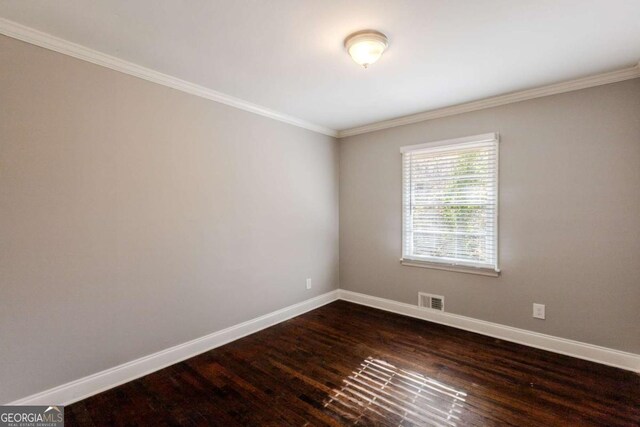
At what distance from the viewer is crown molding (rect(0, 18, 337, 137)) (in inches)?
74.1

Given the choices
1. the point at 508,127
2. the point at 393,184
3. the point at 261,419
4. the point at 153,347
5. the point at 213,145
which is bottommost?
the point at 261,419

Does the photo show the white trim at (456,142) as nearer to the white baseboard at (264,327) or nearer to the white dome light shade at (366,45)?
the white dome light shade at (366,45)

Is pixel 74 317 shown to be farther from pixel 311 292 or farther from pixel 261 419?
pixel 311 292

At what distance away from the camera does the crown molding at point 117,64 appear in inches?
74.1

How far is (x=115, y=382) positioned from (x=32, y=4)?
2.55 meters

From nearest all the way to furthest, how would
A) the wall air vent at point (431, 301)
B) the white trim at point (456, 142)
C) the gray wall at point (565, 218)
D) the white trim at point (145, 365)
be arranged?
the white trim at point (145, 365) < the gray wall at point (565, 218) < the white trim at point (456, 142) < the wall air vent at point (431, 301)

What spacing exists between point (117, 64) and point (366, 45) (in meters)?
1.90

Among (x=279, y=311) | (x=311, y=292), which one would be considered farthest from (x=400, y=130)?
(x=279, y=311)

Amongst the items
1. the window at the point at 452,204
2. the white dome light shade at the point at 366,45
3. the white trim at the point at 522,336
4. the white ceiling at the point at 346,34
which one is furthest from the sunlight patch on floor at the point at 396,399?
the white ceiling at the point at 346,34

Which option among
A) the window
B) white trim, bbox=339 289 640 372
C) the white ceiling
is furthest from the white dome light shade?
white trim, bbox=339 289 640 372

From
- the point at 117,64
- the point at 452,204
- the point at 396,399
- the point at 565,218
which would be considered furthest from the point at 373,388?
the point at 117,64

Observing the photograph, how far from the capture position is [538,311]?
113 inches

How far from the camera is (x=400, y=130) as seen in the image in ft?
12.5

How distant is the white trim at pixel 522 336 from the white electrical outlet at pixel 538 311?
170 mm
